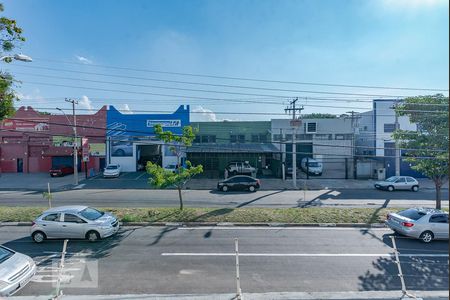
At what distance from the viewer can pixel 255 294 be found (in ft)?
21.6

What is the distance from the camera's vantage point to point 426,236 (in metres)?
11.2

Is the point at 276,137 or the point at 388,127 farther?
the point at 276,137

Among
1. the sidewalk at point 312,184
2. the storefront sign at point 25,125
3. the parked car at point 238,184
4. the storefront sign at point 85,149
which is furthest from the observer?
the storefront sign at point 25,125

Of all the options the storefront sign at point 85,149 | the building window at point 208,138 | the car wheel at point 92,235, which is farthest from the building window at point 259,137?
the car wheel at point 92,235

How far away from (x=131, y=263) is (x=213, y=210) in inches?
272

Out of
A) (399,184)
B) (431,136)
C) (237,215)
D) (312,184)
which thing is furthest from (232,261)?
(399,184)

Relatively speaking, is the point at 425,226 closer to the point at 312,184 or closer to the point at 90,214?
the point at 90,214

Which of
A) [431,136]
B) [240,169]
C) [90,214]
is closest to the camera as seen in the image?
[90,214]

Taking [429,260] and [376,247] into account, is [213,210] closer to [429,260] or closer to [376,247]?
[376,247]

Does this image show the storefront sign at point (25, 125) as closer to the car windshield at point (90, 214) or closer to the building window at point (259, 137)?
the building window at point (259, 137)

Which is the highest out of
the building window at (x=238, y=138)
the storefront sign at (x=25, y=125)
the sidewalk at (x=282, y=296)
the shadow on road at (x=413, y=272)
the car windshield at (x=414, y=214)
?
the storefront sign at (x=25, y=125)

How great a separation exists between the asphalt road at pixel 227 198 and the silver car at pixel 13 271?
10.2 m

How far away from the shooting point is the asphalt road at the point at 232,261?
24.4 ft

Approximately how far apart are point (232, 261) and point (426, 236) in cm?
819
